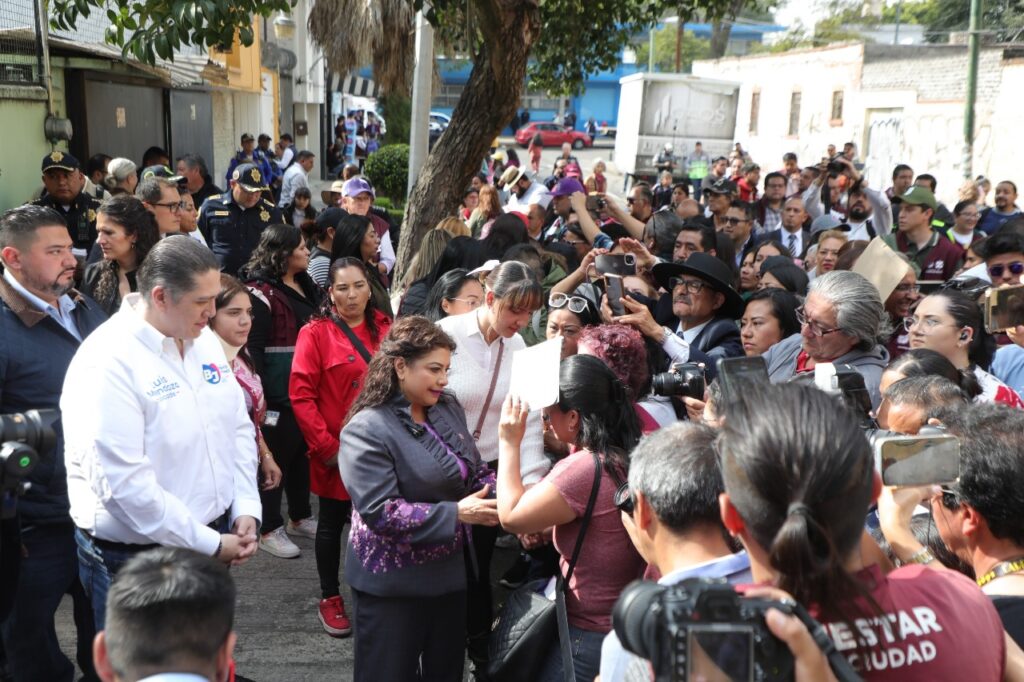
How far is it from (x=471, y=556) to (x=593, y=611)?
980mm

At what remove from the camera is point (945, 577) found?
1792 millimetres

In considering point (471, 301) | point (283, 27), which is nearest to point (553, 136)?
point (283, 27)

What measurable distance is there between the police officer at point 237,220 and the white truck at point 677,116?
61.0 ft

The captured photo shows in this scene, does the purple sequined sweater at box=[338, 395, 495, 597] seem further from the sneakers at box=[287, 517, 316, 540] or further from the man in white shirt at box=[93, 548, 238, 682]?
the sneakers at box=[287, 517, 316, 540]

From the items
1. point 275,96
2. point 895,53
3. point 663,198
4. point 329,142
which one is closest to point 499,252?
point 663,198

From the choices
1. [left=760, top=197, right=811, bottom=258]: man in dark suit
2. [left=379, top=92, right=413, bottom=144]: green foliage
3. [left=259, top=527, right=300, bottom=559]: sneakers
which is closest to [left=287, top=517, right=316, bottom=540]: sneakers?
[left=259, top=527, right=300, bottom=559]: sneakers

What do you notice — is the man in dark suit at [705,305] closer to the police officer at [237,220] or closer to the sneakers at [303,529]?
the sneakers at [303,529]

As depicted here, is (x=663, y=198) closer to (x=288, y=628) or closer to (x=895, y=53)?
(x=288, y=628)

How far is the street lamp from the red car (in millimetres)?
18566

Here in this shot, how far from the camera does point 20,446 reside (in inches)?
89.4

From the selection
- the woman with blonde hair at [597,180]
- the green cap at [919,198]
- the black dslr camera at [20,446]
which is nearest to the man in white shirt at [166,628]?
the black dslr camera at [20,446]

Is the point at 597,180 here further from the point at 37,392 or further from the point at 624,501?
the point at 624,501

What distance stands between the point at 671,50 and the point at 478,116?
5375 cm

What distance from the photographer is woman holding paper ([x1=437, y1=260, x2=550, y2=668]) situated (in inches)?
167
